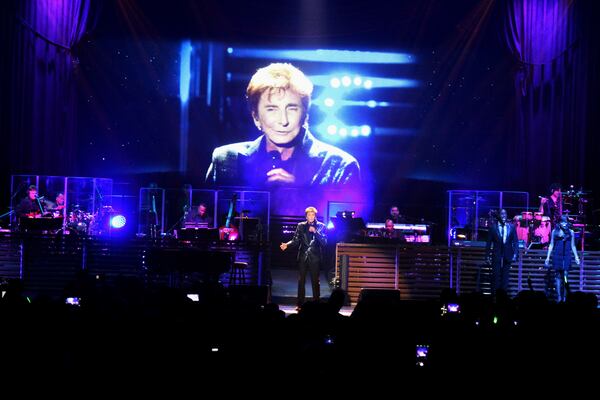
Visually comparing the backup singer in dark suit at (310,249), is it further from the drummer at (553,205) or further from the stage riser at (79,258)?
the drummer at (553,205)

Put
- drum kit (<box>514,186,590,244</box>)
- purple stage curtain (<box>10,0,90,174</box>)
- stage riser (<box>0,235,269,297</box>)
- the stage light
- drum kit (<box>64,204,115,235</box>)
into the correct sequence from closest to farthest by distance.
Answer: stage riser (<box>0,235,269,297</box>) < drum kit (<box>514,186,590,244</box>) < drum kit (<box>64,204,115,235</box>) < purple stage curtain (<box>10,0,90,174</box>) < the stage light

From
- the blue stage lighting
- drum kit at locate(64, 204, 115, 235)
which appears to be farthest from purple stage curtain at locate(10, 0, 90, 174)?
the blue stage lighting

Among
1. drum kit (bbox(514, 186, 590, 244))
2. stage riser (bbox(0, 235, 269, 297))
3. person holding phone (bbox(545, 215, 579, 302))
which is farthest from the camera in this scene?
drum kit (bbox(514, 186, 590, 244))

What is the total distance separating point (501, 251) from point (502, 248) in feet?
0.19

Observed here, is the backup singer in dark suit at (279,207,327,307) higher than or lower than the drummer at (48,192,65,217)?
lower

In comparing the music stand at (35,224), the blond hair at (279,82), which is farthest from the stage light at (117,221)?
the blond hair at (279,82)

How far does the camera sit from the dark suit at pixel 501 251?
1213 centimetres

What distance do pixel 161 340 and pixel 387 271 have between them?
887cm

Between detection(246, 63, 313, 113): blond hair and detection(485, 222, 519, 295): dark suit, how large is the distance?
7673 millimetres

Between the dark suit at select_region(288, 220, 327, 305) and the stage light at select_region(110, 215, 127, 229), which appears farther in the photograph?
the stage light at select_region(110, 215, 127, 229)

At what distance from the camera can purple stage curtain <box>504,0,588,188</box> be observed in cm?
1622

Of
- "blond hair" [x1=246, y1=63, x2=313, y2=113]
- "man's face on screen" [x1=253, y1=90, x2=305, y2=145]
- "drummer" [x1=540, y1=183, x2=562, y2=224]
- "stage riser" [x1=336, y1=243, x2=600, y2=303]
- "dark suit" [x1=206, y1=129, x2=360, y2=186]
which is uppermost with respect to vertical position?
"blond hair" [x1=246, y1=63, x2=313, y2=113]

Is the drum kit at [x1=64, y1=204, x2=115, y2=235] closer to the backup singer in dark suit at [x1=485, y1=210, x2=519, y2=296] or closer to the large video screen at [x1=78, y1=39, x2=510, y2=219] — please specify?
the large video screen at [x1=78, y1=39, x2=510, y2=219]

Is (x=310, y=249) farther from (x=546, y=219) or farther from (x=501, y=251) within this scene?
(x=546, y=219)
